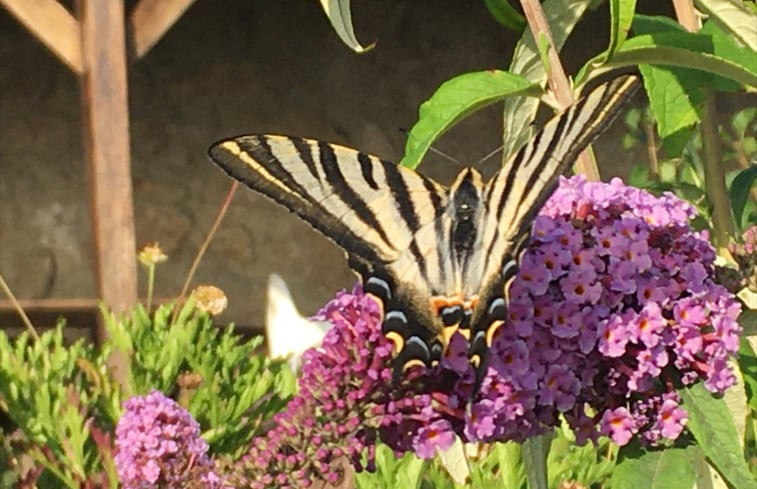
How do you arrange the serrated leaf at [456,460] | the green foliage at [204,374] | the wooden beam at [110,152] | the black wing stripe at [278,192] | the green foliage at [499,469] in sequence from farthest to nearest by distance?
the wooden beam at [110,152], the green foliage at [204,374], the green foliage at [499,469], the serrated leaf at [456,460], the black wing stripe at [278,192]

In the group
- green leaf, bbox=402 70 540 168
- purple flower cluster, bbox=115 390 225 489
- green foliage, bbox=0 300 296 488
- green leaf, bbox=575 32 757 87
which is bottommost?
purple flower cluster, bbox=115 390 225 489

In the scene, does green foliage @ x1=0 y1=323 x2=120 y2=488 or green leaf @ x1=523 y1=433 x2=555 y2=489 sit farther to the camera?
green foliage @ x1=0 y1=323 x2=120 y2=488

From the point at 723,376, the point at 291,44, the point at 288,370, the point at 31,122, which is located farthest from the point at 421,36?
the point at 723,376

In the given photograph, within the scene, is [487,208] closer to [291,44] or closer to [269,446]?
[269,446]

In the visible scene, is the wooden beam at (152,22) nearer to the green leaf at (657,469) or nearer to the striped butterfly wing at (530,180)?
the striped butterfly wing at (530,180)

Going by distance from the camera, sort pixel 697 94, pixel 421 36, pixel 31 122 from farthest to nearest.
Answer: pixel 421 36, pixel 31 122, pixel 697 94

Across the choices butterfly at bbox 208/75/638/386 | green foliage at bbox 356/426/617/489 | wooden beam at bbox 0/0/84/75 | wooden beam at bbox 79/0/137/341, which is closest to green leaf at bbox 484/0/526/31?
butterfly at bbox 208/75/638/386

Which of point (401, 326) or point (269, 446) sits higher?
point (401, 326)

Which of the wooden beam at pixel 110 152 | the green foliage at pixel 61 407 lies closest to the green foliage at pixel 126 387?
the green foliage at pixel 61 407

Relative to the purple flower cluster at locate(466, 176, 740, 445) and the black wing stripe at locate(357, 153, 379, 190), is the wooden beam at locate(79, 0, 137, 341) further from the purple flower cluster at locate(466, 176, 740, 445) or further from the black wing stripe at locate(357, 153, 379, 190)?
the purple flower cluster at locate(466, 176, 740, 445)
